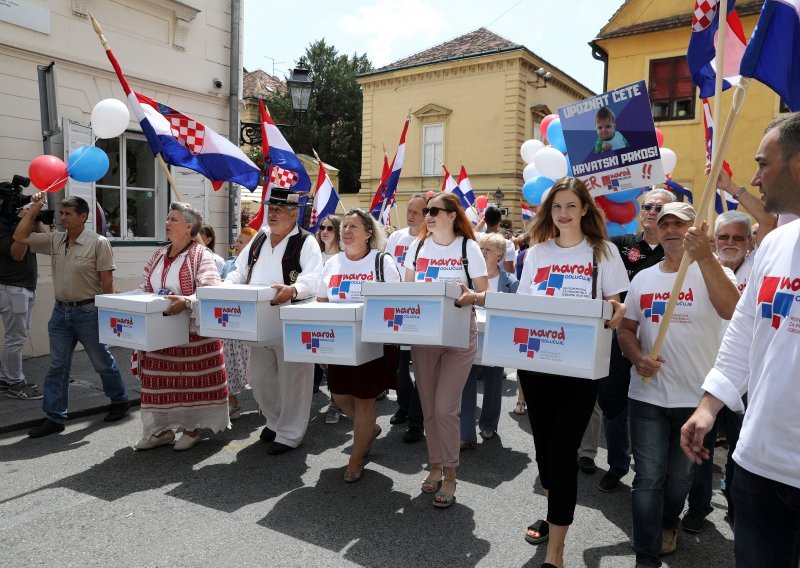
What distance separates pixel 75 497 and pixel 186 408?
115 cm

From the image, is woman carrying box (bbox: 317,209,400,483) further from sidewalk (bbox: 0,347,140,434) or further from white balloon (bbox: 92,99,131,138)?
white balloon (bbox: 92,99,131,138)

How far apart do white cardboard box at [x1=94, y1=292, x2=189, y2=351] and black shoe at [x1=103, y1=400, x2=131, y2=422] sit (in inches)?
47.0

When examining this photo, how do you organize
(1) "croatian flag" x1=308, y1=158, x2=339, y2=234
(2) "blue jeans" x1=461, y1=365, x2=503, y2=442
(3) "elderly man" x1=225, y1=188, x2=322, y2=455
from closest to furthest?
(3) "elderly man" x1=225, y1=188, x2=322, y2=455
(2) "blue jeans" x1=461, y1=365, x2=503, y2=442
(1) "croatian flag" x1=308, y1=158, x2=339, y2=234

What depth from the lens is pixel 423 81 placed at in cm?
2531

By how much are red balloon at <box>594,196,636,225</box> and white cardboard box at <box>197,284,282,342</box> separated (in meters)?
3.22

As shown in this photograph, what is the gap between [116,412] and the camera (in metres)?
5.81

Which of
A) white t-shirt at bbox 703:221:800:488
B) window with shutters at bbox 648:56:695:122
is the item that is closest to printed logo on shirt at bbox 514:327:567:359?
white t-shirt at bbox 703:221:800:488

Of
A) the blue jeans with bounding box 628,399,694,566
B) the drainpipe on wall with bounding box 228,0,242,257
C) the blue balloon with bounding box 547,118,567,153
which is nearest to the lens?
the blue jeans with bounding box 628,399,694,566

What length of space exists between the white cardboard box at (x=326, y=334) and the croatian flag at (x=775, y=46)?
2514mm

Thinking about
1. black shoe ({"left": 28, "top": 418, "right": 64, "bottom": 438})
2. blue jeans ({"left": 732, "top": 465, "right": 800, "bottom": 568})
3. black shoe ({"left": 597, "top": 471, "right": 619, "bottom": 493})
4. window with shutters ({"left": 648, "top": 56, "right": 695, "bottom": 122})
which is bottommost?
black shoe ({"left": 597, "top": 471, "right": 619, "bottom": 493})

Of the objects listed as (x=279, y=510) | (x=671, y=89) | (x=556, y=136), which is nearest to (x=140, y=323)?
(x=279, y=510)

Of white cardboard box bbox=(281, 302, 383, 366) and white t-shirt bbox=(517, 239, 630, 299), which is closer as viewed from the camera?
white t-shirt bbox=(517, 239, 630, 299)

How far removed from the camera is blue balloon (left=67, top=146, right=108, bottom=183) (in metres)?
6.04

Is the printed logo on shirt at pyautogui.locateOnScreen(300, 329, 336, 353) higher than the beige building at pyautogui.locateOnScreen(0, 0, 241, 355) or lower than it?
lower
